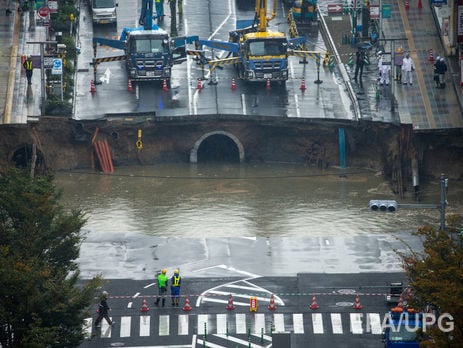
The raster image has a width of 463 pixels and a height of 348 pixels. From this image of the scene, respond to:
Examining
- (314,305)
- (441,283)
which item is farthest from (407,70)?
(441,283)

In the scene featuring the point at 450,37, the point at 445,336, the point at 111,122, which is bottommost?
the point at 445,336

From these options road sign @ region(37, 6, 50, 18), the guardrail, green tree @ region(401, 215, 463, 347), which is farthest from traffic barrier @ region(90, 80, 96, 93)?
green tree @ region(401, 215, 463, 347)

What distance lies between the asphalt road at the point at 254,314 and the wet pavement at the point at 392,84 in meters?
21.7

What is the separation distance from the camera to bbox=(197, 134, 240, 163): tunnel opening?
86375mm

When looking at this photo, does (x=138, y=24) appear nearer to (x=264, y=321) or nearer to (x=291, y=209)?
(x=291, y=209)

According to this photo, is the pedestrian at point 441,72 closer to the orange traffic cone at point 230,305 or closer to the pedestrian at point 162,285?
the orange traffic cone at point 230,305

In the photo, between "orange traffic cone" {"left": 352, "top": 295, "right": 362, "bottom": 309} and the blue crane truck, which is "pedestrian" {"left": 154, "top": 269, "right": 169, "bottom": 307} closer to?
"orange traffic cone" {"left": 352, "top": 295, "right": 362, "bottom": 309}

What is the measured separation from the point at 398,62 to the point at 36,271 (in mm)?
39671

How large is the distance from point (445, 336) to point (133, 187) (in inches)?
1455

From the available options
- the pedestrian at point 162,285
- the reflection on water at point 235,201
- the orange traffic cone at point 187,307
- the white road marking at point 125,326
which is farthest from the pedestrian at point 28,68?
the white road marking at point 125,326

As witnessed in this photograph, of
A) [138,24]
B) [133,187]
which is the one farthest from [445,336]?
[138,24]

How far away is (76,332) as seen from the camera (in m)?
52.0

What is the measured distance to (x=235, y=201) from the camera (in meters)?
77.4

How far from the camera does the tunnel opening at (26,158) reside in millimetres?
81625
